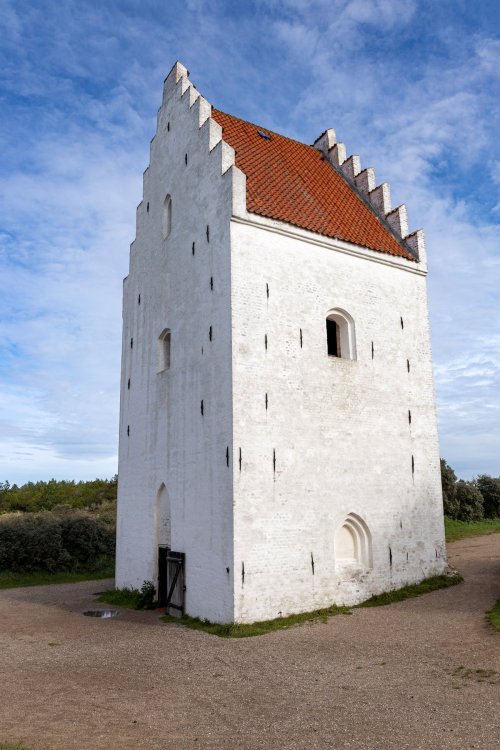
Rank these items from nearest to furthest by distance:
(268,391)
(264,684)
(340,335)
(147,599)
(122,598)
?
(264,684) → (268,391) → (147,599) → (340,335) → (122,598)

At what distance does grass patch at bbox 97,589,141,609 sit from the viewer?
589 inches

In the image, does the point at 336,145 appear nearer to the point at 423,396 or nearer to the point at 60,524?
the point at 423,396

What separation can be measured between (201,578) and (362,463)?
457 cm

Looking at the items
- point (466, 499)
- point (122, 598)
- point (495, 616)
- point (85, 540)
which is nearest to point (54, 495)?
point (85, 540)

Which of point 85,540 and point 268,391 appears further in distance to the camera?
point 85,540

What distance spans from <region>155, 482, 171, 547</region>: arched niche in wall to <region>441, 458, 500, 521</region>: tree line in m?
23.1

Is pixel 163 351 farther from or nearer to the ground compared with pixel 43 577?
farther from the ground

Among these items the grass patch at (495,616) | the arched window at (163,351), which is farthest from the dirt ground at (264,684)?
the arched window at (163,351)

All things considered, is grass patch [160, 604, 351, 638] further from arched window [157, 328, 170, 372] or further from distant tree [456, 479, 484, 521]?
distant tree [456, 479, 484, 521]

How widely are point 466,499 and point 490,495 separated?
3730 millimetres

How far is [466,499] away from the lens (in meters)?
34.9

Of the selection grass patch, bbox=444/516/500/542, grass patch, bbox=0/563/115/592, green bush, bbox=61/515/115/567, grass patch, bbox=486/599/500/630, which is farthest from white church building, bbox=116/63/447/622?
grass patch, bbox=444/516/500/542

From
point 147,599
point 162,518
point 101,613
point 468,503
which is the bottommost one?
point 101,613

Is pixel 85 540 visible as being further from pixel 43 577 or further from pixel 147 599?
pixel 147 599
